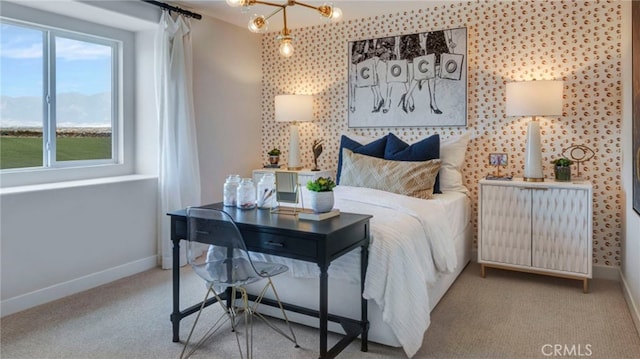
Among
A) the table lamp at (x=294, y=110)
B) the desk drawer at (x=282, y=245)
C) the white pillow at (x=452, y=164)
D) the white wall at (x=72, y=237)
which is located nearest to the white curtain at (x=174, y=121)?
the white wall at (x=72, y=237)

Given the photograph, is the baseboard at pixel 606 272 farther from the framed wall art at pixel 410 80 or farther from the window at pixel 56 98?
the window at pixel 56 98

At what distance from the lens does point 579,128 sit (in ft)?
11.9

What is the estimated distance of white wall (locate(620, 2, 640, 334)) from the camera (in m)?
2.70

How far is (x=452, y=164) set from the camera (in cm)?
387

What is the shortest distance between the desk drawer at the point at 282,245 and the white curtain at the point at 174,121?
76.4 inches

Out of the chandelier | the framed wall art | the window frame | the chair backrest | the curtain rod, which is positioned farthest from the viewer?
the framed wall art

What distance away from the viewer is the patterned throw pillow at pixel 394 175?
137 inches

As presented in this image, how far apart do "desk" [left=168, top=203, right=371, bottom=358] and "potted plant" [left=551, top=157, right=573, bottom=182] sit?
2062mm

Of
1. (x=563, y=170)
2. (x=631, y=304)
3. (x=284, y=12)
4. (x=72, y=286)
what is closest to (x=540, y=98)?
(x=563, y=170)

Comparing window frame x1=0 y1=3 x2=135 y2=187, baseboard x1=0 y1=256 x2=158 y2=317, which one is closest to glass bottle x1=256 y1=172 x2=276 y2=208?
baseboard x1=0 y1=256 x2=158 y2=317

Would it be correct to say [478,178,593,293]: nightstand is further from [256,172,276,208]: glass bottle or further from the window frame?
the window frame

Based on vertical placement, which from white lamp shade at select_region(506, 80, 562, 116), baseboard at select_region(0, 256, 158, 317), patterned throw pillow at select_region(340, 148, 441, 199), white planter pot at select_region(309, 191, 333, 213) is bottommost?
baseboard at select_region(0, 256, 158, 317)

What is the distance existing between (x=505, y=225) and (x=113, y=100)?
11.8 feet

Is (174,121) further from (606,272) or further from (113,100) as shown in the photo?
(606,272)
